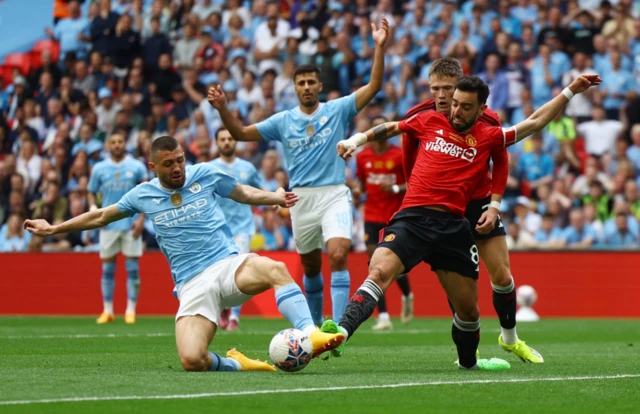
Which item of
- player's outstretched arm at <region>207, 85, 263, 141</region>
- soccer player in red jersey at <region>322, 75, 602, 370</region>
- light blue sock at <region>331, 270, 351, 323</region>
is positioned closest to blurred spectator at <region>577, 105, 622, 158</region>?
light blue sock at <region>331, 270, 351, 323</region>

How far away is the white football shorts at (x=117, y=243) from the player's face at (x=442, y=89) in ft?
31.1

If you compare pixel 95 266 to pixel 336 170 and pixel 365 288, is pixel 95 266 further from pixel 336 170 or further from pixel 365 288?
pixel 365 288

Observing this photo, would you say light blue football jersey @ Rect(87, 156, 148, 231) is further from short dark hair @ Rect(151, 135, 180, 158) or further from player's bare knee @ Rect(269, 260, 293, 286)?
player's bare knee @ Rect(269, 260, 293, 286)

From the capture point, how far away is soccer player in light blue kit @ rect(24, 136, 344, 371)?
8406 mm

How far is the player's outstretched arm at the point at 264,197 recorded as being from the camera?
8469mm

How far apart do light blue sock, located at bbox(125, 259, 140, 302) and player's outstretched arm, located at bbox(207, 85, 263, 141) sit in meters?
6.38

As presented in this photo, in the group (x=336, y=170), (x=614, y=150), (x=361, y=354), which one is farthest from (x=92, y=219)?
(x=614, y=150)

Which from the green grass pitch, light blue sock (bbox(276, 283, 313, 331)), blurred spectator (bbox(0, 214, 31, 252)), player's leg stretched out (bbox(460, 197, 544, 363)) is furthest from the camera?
blurred spectator (bbox(0, 214, 31, 252))

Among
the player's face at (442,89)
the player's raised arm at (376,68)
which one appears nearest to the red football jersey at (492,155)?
the player's face at (442,89)

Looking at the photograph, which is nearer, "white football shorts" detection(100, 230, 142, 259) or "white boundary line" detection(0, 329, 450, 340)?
"white boundary line" detection(0, 329, 450, 340)

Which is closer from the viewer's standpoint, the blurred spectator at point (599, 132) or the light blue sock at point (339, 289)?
the light blue sock at point (339, 289)

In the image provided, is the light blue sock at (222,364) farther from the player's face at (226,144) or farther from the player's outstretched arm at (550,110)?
the player's face at (226,144)

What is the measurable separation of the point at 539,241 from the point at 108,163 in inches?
283

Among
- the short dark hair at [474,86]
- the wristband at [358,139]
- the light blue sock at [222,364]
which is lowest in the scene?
the light blue sock at [222,364]
